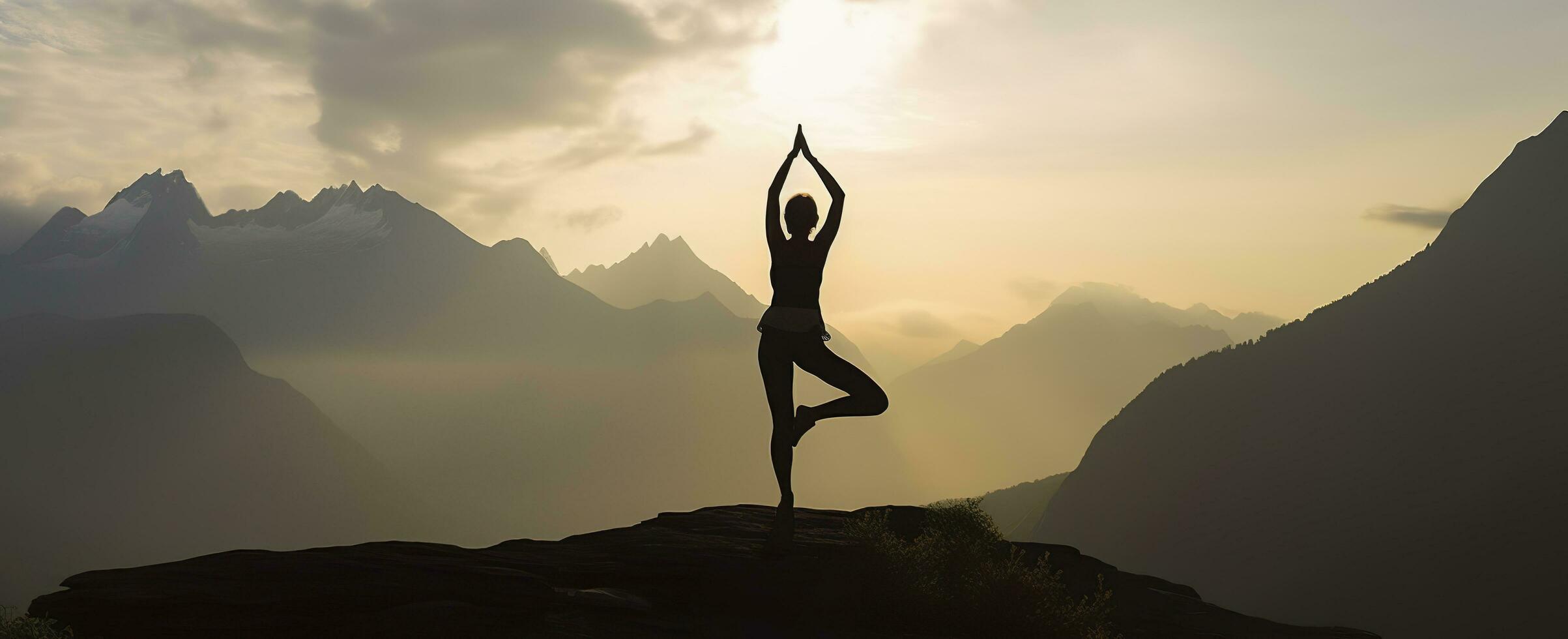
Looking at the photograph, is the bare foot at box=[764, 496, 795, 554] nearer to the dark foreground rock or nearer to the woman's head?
the dark foreground rock

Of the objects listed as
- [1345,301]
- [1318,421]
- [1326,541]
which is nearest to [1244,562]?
[1326,541]

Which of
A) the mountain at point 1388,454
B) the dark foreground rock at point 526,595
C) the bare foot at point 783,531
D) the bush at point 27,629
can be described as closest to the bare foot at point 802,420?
the bare foot at point 783,531

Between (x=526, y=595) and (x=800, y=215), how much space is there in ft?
16.1

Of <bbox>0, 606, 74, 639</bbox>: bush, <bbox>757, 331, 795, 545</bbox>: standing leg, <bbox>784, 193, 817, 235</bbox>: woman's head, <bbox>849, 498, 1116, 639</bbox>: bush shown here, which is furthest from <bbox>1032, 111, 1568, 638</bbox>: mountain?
<bbox>0, 606, 74, 639</bbox>: bush

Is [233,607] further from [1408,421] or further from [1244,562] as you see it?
[1408,421]

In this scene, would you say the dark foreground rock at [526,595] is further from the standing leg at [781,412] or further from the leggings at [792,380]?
the leggings at [792,380]

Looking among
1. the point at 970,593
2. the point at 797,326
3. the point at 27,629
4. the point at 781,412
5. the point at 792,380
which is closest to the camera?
the point at 27,629

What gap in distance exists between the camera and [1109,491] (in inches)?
Result: 5945

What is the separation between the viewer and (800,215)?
398 inches

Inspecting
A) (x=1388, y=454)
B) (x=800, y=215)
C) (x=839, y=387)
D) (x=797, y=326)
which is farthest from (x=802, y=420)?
(x=1388, y=454)

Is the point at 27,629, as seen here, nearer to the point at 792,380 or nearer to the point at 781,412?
the point at 781,412

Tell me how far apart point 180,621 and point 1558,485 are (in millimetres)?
116454

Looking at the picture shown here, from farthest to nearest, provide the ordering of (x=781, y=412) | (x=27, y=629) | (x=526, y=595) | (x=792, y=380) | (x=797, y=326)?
(x=781, y=412) → (x=792, y=380) → (x=797, y=326) → (x=526, y=595) → (x=27, y=629)

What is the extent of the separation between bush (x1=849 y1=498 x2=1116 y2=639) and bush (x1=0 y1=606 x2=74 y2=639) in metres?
6.95
